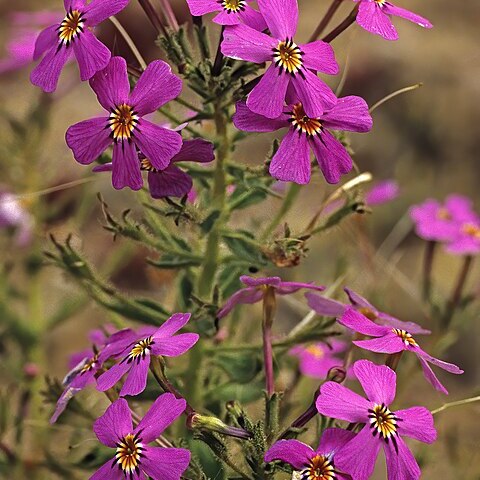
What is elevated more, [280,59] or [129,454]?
[280,59]

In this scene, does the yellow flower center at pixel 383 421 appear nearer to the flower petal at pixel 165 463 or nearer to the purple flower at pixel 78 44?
the flower petal at pixel 165 463

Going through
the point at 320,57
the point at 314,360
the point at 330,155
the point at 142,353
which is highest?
the point at 320,57

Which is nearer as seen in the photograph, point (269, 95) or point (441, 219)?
point (269, 95)

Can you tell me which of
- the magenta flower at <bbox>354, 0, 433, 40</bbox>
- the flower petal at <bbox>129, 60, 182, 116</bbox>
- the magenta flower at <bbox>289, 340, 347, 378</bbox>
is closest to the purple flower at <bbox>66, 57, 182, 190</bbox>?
the flower petal at <bbox>129, 60, 182, 116</bbox>

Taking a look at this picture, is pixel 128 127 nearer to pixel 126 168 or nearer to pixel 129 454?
pixel 126 168

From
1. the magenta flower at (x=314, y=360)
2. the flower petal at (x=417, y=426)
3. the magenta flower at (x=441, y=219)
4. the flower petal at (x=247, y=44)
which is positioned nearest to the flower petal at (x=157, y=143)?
the flower petal at (x=247, y=44)

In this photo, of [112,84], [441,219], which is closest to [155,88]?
[112,84]

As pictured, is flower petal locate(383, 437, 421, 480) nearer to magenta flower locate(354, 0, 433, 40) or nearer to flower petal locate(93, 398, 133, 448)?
flower petal locate(93, 398, 133, 448)
